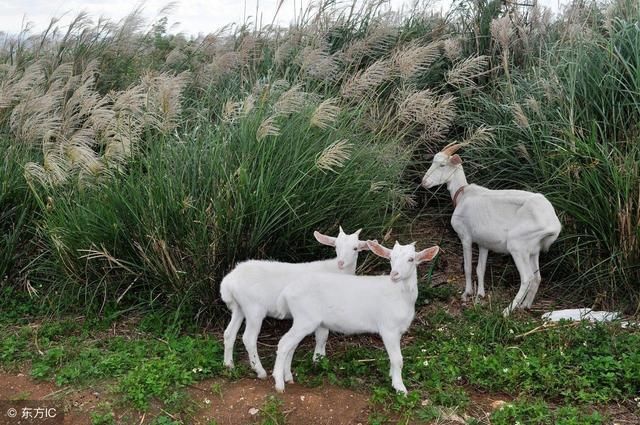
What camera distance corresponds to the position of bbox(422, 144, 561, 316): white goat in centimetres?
581

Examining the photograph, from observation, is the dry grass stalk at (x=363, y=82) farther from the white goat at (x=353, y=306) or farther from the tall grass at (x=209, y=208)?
the white goat at (x=353, y=306)

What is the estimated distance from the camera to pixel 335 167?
6.24m

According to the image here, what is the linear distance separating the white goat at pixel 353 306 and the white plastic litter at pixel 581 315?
5.08 feet

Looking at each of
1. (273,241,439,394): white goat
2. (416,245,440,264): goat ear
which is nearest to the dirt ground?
(273,241,439,394): white goat

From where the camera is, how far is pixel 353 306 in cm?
473

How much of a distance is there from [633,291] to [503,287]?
112cm

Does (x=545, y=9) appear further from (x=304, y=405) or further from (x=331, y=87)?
(x=304, y=405)

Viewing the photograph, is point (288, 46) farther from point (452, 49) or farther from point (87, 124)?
point (87, 124)

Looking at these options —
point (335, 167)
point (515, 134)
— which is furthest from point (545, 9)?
point (335, 167)

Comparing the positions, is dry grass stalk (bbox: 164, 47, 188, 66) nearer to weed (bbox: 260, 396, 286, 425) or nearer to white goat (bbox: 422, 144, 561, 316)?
white goat (bbox: 422, 144, 561, 316)

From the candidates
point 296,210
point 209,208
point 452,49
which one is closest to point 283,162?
point 296,210

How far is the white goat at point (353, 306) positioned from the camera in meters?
4.68

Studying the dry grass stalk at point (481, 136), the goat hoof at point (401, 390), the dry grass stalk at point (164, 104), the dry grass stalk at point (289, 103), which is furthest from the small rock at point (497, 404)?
the dry grass stalk at point (164, 104)

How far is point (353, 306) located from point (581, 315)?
2.02m
